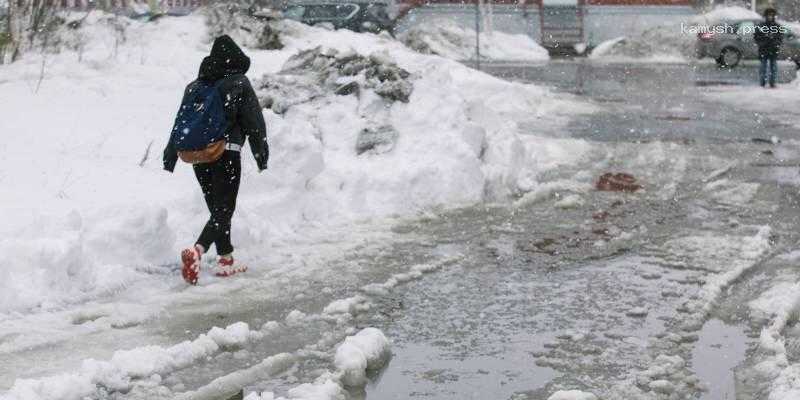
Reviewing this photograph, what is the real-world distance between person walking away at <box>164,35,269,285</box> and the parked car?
84.1 feet

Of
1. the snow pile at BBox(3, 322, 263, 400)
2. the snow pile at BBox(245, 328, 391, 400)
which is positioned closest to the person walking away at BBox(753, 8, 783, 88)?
the snow pile at BBox(245, 328, 391, 400)

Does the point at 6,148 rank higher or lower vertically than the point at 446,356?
higher

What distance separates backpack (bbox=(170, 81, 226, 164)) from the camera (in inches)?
274

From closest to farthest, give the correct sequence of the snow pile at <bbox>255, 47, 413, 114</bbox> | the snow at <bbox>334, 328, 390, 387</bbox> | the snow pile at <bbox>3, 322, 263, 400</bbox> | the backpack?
the snow pile at <bbox>3, 322, 263, 400</bbox>, the snow at <bbox>334, 328, 390, 387</bbox>, the backpack, the snow pile at <bbox>255, 47, 413, 114</bbox>

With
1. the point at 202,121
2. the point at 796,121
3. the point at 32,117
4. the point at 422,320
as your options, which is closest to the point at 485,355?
the point at 422,320

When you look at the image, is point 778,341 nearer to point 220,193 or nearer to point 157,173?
point 220,193

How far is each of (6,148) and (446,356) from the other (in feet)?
16.5

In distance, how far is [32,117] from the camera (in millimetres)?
10227

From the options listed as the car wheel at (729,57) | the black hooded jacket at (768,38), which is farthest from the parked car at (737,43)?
the black hooded jacket at (768,38)

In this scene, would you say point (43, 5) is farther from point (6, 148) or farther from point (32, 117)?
point (6, 148)

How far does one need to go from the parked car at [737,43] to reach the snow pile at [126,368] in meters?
27.1

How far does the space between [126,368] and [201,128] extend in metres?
2.17

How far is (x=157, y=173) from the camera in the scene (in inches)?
354

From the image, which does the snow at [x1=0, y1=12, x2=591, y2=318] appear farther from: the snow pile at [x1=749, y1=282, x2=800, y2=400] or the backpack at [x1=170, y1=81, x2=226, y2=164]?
the snow pile at [x1=749, y1=282, x2=800, y2=400]
